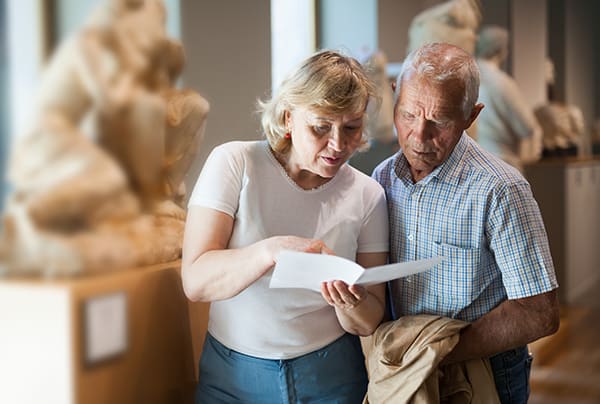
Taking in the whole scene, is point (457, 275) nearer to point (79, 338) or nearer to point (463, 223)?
point (463, 223)

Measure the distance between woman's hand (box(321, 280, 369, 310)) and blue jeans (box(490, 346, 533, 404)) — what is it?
1.49ft

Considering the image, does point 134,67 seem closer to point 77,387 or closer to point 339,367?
point 77,387

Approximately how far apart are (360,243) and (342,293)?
21 centimetres

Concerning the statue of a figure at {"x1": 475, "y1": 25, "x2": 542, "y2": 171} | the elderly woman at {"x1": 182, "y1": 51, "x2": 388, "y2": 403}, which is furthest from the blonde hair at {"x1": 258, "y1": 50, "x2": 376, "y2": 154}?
the statue of a figure at {"x1": 475, "y1": 25, "x2": 542, "y2": 171}

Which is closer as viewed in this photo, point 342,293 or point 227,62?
point 342,293

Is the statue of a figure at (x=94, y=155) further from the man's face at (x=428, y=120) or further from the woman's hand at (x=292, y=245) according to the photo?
the man's face at (x=428, y=120)

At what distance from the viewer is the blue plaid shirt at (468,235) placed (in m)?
1.77

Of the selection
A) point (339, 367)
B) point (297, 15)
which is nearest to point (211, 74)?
point (339, 367)

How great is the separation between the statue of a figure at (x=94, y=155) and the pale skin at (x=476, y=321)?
2.05 feet

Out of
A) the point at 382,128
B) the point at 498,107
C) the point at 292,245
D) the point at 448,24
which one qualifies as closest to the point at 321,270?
the point at 292,245

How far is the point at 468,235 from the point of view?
182 cm

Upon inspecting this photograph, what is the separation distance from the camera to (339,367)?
5.85ft

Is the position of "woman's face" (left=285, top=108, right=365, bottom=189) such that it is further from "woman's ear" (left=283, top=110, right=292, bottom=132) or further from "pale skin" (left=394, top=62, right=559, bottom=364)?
"pale skin" (left=394, top=62, right=559, bottom=364)

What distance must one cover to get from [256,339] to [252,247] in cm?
24
